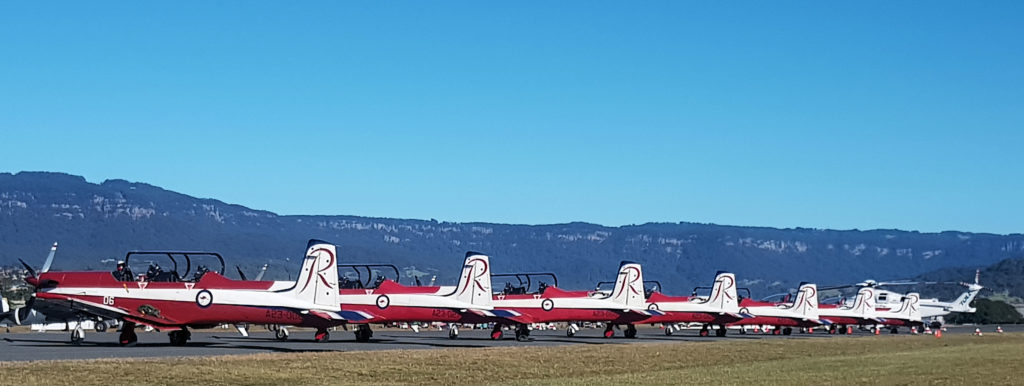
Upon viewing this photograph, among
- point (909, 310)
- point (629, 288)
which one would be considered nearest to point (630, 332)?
point (629, 288)

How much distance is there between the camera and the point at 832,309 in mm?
79812

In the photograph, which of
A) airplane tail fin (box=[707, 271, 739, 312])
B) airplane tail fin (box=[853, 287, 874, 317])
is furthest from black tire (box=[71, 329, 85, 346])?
airplane tail fin (box=[853, 287, 874, 317])

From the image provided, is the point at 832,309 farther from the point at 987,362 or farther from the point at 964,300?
the point at 987,362

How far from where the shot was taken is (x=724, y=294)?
6700cm

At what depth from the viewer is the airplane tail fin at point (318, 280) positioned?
41281 mm

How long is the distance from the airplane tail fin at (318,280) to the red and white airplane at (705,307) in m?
26.0

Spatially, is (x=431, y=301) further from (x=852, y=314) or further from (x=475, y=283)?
(x=852, y=314)

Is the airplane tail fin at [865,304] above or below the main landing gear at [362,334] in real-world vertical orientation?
above

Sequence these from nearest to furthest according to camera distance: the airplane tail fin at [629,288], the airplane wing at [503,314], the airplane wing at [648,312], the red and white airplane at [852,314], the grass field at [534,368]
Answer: the grass field at [534,368]
the airplane wing at [503,314]
the airplane wing at [648,312]
the airplane tail fin at [629,288]
the red and white airplane at [852,314]

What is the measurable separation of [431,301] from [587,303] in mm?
10756

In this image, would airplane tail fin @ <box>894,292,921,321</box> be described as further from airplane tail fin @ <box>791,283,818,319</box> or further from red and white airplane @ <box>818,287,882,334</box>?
airplane tail fin @ <box>791,283,818,319</box>

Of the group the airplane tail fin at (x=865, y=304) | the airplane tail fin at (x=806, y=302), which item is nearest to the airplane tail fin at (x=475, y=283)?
the airplane tail fin at (x=806, y=302)

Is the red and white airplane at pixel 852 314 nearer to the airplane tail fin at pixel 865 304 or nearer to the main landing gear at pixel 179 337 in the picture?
the airplane tail fin at pixel 865 304

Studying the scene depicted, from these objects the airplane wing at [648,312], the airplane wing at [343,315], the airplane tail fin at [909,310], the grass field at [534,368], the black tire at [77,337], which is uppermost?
the airplane tail fin at [909,310]
